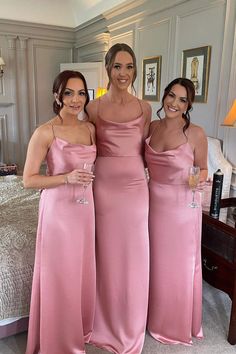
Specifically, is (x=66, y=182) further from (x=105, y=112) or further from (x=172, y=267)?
(x=172, y=267)

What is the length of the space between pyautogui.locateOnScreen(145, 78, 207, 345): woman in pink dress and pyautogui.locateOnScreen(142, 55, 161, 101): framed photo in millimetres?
1996

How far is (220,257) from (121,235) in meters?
0.69

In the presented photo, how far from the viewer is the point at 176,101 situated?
1.67m

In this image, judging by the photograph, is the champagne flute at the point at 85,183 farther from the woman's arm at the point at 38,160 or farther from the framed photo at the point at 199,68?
the framed photo at the point at 199,68

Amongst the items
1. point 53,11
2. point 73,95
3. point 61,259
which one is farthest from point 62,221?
point 53,11

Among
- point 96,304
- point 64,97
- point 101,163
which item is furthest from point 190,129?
point 96,304

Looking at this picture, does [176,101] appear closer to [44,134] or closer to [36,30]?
→ [44,134]

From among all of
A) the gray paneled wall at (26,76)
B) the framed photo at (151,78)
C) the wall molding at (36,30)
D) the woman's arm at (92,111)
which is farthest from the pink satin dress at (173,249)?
the wall molding at (36,30)

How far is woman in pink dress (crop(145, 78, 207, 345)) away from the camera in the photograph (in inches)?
67.4

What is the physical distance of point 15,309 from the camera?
1778 mm

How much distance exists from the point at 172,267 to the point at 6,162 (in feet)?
14.3

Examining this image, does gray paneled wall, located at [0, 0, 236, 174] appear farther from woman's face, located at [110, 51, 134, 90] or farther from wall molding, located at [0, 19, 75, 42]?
woman's face, located at [110, 51, 134, 90]

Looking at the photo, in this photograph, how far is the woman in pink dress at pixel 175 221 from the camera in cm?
171

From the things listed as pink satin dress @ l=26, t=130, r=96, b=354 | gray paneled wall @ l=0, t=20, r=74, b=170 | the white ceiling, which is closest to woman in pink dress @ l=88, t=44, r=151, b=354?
pink satin dress @ l=26, t=130, r=96, b=354
